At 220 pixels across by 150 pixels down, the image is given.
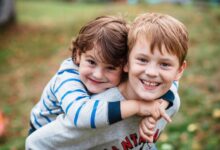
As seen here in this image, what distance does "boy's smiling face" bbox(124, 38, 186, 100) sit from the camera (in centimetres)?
229

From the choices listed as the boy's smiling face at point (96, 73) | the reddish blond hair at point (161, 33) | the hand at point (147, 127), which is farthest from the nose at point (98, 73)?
the hand at point (147, 127)

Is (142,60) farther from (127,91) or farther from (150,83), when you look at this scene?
(127,91)

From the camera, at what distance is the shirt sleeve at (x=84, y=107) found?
90.8 inches

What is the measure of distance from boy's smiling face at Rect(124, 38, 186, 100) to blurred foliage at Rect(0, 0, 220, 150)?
0.73m

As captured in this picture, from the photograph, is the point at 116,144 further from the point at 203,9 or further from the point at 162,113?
the point at 203,9

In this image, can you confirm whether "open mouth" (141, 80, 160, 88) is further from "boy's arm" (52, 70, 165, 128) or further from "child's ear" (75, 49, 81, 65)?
"child's ear" (75, 49, 81, 65)

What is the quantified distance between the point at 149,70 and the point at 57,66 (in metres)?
6.85

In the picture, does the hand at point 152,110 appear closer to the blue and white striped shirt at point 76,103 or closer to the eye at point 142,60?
the blue and white striped shirt at point 76,103

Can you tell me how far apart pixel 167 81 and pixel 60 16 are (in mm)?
12579

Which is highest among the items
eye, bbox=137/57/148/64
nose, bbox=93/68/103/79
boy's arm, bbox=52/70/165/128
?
eye, bbox=137/57/148/64

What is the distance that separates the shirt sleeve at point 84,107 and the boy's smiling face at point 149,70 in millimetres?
172

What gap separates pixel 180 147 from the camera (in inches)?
195

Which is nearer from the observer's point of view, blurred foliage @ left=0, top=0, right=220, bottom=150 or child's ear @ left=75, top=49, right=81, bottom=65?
child's ear @ left=75, top=49, right=81, bottom=65

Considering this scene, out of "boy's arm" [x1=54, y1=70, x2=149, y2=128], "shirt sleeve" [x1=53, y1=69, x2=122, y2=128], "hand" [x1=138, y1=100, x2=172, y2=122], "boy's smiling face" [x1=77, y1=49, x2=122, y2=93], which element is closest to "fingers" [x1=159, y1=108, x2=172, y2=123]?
"hand" [x1=138, y1=100, x2=172, y2=122]
